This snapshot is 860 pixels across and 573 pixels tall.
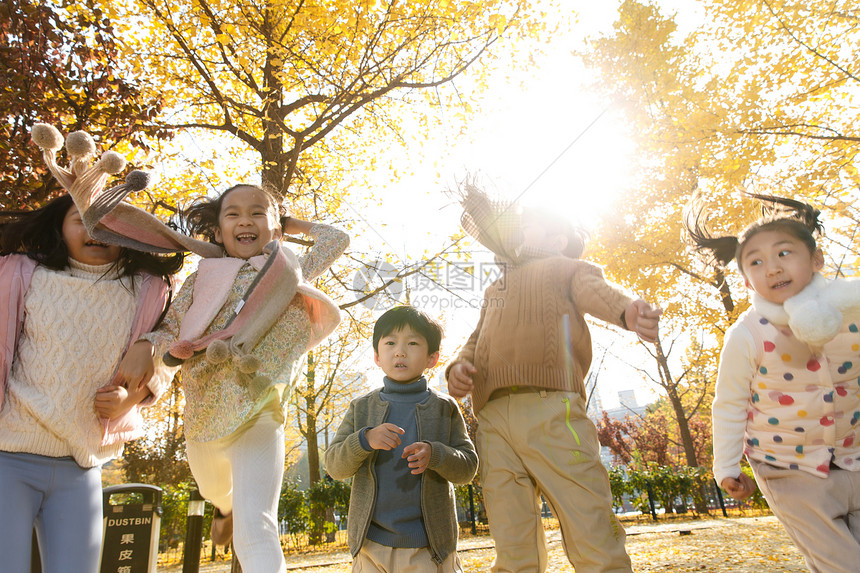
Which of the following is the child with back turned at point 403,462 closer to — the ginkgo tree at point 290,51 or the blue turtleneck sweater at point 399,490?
the blue turtleneck sweater at point 399,490

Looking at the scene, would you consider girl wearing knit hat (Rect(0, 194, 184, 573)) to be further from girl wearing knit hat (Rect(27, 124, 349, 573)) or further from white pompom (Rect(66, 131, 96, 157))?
white pompom (Rect(66, 131, 96, 157))

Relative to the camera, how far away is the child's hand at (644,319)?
176cm

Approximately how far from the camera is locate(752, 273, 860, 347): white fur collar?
1810mm

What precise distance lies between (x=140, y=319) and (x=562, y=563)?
514 centimetres

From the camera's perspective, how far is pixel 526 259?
2.45m

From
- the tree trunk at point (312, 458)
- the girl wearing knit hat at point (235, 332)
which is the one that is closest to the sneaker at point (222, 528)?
the girl wearing knit hat at point (235, 332)

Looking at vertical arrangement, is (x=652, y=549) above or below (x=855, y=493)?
below

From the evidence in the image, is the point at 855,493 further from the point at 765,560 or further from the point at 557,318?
the point at 765,560

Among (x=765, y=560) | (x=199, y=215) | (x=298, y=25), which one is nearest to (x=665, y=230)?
(x=765, y=560)

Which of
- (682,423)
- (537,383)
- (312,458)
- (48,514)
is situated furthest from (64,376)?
(312,458)

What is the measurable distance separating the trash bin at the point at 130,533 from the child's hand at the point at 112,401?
7.92 ft

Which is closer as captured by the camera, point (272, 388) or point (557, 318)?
point (272, 388)

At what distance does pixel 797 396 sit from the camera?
193 cm

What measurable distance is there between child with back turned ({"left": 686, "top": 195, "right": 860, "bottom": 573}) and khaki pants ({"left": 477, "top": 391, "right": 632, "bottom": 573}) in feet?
1.57
